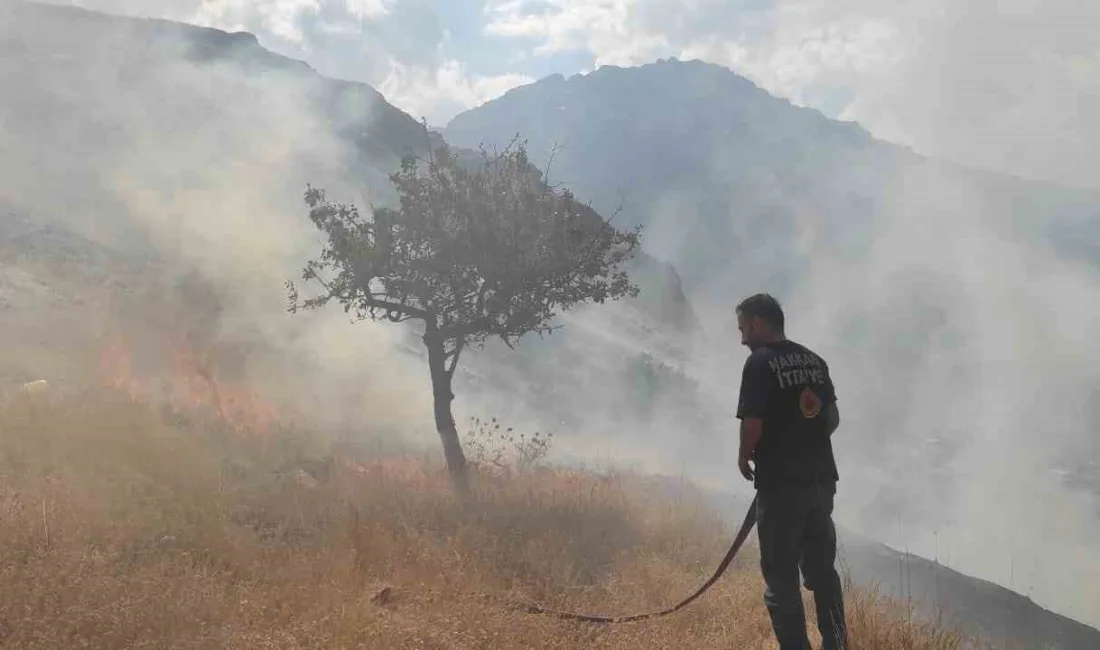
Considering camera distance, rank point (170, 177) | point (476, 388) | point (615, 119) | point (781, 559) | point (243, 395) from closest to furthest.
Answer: point (781, 559) < point (243, 395) < point (476, 388) < point (170, 177) < point (615, 119)

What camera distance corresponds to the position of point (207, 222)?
18.5 m

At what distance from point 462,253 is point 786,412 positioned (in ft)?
17.5

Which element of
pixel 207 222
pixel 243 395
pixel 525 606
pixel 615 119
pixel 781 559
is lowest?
pixel 525 606

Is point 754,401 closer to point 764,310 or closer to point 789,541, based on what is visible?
point 764,310

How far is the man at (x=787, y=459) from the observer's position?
353 cm

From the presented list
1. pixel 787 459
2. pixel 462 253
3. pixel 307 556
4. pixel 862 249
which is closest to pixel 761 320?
pixel 787 459

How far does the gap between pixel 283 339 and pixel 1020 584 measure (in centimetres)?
2201

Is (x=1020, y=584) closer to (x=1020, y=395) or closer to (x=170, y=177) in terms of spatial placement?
(x=170, y=177)

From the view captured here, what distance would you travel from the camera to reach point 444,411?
8.66 m

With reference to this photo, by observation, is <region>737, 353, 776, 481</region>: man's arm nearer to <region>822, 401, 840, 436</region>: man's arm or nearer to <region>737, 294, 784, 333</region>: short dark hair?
<region>737, 294, 784, 333</region>: short dark hair

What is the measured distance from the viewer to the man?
11.6 feet

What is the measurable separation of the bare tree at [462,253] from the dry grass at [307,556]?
1.75m

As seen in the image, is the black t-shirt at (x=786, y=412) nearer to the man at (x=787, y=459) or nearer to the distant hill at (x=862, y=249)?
the man at (x=787, y=459)

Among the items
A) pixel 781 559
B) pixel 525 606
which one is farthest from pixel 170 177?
pixel 781 559
